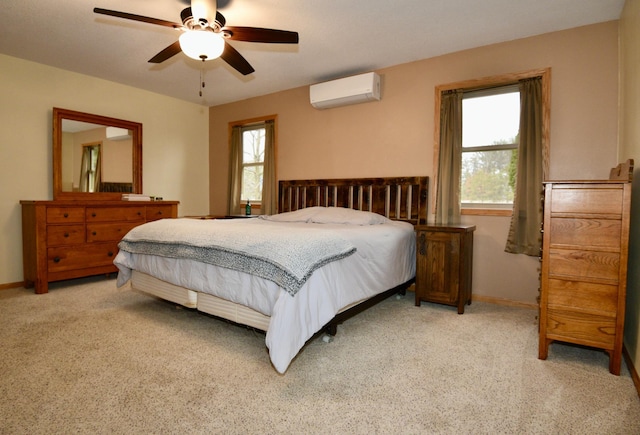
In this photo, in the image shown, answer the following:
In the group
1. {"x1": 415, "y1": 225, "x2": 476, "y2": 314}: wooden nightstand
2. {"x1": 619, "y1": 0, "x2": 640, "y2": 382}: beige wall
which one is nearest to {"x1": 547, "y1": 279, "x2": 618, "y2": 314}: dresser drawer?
{"x1": 619, "y1": 0, "x2": 640, "y2": 382}: beige wall

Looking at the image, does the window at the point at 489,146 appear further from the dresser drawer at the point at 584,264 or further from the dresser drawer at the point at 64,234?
the dresser drawer at the point at 64,234

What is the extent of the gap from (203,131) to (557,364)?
554 centimetres

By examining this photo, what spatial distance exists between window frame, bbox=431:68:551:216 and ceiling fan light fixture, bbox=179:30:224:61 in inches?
91.1

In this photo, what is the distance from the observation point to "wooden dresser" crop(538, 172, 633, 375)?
1.95 metres

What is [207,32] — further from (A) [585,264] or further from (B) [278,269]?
(A) [585,264]

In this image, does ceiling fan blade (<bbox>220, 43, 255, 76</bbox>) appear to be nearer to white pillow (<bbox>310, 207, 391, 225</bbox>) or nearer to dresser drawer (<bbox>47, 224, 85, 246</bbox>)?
white pillow (<bbox>310, 207, 391, 225</bbox>)

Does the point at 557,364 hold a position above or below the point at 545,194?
below

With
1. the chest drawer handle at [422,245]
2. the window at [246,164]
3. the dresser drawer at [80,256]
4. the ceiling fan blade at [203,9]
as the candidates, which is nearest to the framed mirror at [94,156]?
the dresser drawer at [80,256]

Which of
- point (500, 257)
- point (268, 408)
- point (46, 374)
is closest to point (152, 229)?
point (46, 374)

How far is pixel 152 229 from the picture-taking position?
9.37 ft

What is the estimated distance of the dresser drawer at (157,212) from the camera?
4.53 metres

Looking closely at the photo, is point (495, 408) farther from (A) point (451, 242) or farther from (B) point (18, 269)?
(B) point (18, 269)

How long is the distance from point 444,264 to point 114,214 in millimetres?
3790

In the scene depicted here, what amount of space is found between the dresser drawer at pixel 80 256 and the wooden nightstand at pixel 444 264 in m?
3.56
